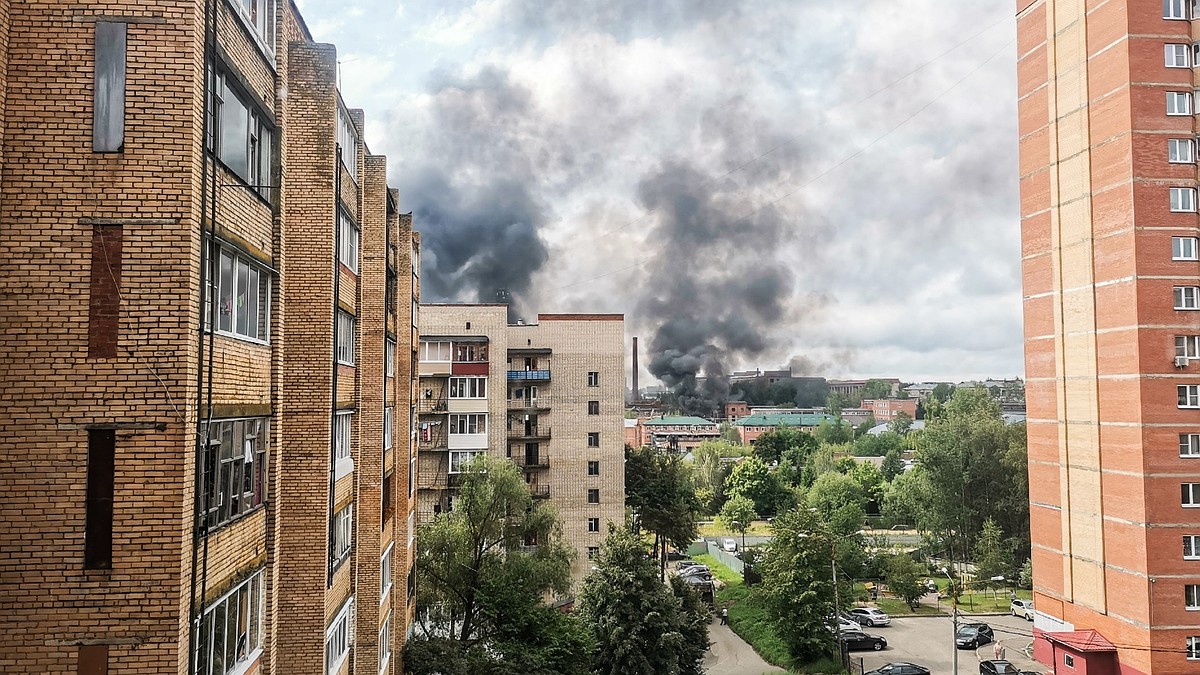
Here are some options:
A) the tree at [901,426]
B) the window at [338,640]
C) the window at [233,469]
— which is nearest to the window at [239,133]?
the window at [233,469]

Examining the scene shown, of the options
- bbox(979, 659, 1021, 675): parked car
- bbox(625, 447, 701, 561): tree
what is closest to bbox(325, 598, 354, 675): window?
bbox(979, 659, 1021, 675): parked car

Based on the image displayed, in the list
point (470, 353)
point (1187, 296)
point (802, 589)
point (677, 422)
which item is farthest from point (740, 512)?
point (677, 422)

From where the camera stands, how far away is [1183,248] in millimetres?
27266

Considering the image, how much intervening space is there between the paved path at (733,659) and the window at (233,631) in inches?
994

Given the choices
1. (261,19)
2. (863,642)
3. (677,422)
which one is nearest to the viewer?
(261,19)

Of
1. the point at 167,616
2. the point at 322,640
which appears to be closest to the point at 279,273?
the point at 167,616

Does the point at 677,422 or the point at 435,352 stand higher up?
the point at 435,352

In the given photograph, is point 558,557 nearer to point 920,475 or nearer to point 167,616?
point 167,616

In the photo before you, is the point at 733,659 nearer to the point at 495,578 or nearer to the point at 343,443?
the point at 495,578

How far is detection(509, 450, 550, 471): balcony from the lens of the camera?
41.7 m

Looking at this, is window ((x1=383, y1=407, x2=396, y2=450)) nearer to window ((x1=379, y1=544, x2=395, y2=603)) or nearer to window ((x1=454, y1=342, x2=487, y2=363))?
window ((x1=379, y1=544, x2=395, y2=603))

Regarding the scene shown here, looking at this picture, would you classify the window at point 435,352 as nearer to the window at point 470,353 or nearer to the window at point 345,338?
the window at point 470,353

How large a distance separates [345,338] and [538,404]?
25.7 metres

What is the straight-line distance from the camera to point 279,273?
1172cm
